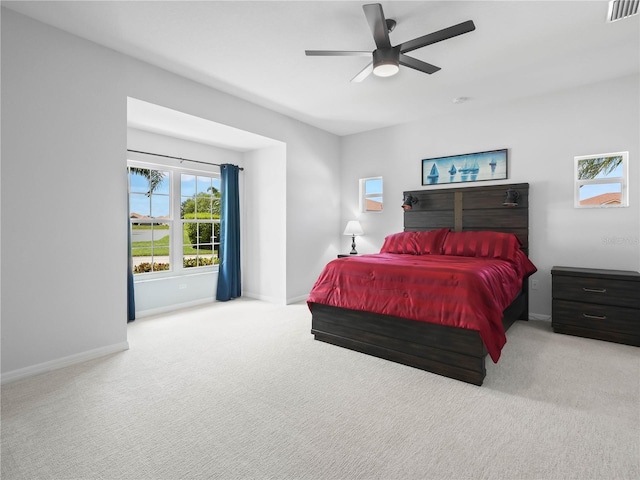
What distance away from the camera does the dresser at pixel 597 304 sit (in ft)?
10.2

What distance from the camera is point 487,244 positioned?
155 inches

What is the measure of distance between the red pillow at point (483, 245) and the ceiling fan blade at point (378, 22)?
2523 mm

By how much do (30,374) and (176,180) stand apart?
295cm

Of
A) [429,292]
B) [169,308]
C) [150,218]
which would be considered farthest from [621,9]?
[169,308]

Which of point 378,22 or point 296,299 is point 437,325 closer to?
point 378,22

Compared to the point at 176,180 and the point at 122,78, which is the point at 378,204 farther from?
the point at 122,78

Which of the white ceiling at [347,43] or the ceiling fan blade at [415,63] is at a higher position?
the white ceiling at [347,43]

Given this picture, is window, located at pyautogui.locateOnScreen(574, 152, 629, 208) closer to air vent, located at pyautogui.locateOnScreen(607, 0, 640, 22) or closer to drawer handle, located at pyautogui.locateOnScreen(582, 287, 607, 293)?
drawer handle, located at pyautogui.locateOnScreen(582, 287, 607, 293)

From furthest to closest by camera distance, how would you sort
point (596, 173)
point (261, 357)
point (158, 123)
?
1. point (158, 123)
2. point (596, 173)
3. point (261, 357)

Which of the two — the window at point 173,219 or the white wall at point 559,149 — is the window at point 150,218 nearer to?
the window at point 173,219

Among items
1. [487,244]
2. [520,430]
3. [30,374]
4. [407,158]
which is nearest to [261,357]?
[30,374]

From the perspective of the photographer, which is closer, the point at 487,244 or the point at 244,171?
the point at 487,244

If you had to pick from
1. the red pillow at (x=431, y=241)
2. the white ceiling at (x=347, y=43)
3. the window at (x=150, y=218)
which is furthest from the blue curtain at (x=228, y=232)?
the red pillow at (x=431, y=241)

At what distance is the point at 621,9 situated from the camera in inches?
95.3
